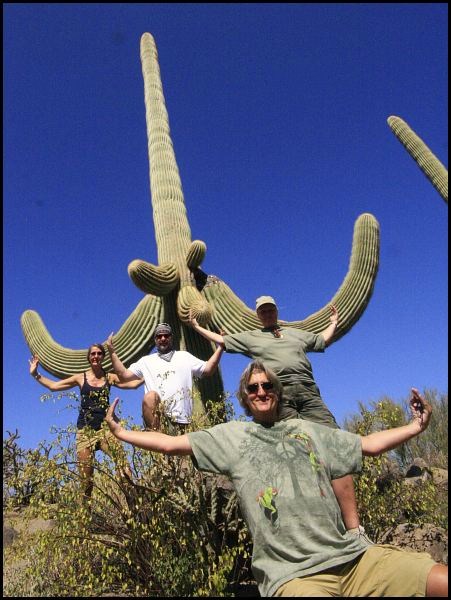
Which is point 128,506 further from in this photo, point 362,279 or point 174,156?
point 174,156

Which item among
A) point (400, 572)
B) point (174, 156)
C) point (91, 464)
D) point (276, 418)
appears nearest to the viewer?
point (400, 572)

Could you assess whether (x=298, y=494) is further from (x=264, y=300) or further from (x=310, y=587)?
(x=264, y=300)

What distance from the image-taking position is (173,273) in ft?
20.4

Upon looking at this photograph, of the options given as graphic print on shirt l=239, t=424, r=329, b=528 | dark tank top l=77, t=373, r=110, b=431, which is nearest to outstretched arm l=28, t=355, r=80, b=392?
dark tank top l=77, t=373, r=110, b=431

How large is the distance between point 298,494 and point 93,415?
253 centimetres

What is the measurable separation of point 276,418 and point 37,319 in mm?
5370

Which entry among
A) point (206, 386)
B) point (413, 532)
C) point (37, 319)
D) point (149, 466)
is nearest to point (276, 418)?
point (149, 466)

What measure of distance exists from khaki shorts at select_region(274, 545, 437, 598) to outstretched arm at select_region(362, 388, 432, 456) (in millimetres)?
410

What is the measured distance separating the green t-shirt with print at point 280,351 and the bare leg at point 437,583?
1.74m

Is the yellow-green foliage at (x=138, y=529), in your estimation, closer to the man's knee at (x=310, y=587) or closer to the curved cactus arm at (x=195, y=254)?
the man's knee at (x=310, y=587)

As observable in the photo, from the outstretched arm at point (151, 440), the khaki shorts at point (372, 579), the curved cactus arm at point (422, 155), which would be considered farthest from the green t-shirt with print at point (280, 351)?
the curved cactus arm at point (422, 155)

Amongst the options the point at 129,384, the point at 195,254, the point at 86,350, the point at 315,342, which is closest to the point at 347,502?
the point at 315,342

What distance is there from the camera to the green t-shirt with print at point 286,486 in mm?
1755

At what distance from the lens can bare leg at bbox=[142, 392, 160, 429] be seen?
3.34m
